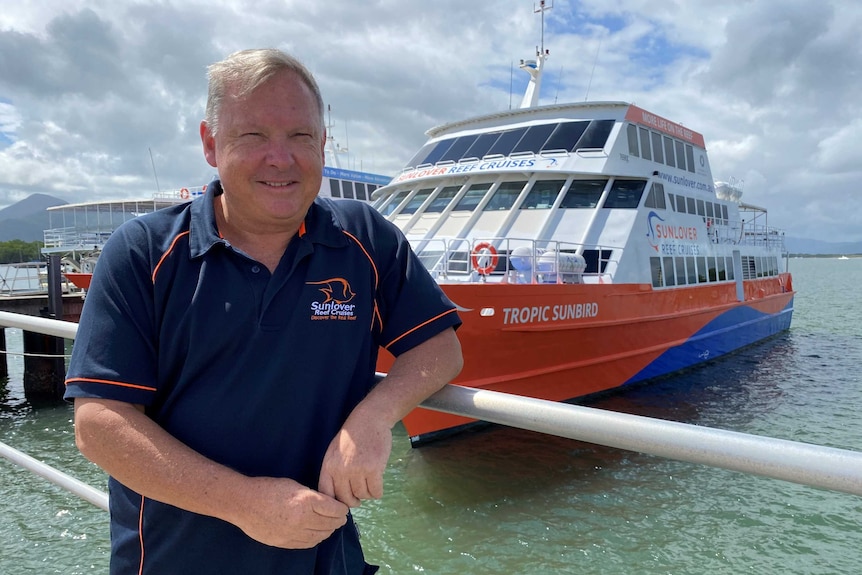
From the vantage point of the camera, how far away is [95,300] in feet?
3.92

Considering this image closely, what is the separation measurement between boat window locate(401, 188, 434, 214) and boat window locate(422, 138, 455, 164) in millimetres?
676

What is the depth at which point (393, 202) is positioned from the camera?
12250 millimetres

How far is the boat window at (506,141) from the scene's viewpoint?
36.3 ft

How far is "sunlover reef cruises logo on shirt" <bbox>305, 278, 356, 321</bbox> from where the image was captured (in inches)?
52.4

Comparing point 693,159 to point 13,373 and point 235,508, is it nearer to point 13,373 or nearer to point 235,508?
point 235,508

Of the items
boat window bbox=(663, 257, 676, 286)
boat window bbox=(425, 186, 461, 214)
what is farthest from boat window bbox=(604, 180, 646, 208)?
boat window bbox=(425, 186, 461, 214)

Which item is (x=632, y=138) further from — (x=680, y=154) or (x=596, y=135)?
(x=680, y=154)

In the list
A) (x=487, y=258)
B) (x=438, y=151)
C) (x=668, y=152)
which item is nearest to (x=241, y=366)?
(x=487, y=258)

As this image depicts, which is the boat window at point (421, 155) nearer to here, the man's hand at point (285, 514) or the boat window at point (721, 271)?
the boat window at point (721, 271)

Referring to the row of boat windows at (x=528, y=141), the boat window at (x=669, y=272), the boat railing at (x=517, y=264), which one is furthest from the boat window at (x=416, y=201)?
the boat window at (x=669, y=272)

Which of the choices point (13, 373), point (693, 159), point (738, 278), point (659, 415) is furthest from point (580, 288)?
point (13, 373)

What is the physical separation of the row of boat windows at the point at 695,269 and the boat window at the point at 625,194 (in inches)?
40.4

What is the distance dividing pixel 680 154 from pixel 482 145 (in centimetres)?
443

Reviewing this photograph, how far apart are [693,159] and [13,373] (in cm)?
1649
